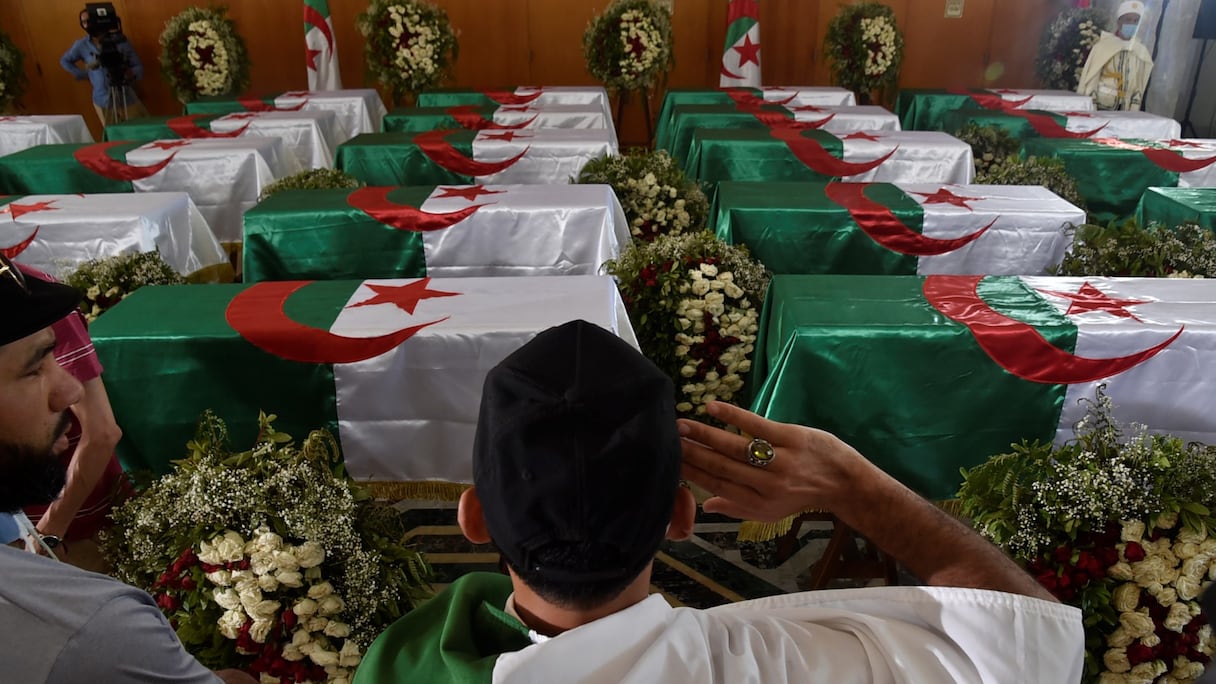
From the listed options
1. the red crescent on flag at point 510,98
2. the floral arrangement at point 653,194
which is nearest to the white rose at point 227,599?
the floral arrangement at point 653,194

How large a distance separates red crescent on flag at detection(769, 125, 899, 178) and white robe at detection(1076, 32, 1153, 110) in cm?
409

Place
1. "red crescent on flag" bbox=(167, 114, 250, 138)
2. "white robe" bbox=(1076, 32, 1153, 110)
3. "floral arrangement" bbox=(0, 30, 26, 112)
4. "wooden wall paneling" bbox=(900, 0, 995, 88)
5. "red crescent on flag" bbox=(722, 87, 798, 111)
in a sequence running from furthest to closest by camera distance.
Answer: "wooden wall paneling" bbox=(900, 0, 995, 88)
"floral arrangement" bbox=(0, 30, 26, 112)
"white robe" bbox=(1076, 32, 1153, 110)
"red crescent on flag" bbox=(722, 87, 798, 111)
"red crescent on flag" bbox=(167, 114, 250, 138)

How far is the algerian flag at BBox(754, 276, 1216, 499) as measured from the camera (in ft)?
6.14

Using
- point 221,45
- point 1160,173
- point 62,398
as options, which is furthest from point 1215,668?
point 221,45

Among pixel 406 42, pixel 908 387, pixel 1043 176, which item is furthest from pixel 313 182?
pixel 406 42

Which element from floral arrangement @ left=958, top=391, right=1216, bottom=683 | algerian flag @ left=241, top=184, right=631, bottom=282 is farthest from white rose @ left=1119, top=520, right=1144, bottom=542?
algerian flag @ left=241, top=184, right=631, bottom=282

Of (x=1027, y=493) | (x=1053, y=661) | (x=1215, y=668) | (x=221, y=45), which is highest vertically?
(x=221, y=45)

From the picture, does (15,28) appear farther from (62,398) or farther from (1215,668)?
(1215,668)

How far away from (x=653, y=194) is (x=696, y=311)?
1.30m

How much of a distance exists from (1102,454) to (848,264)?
62.0 inches

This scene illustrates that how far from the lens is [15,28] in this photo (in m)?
8.26

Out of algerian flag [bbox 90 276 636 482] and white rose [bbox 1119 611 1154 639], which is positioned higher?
algerian flag [bbox 90 276 636 482]

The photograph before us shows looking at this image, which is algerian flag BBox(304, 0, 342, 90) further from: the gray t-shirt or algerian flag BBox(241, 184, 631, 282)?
the gray t-shirt

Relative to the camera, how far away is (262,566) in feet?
4.28
